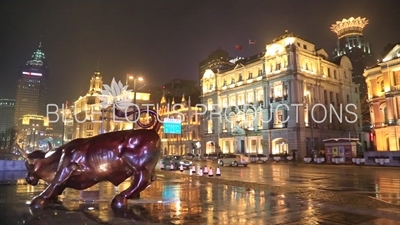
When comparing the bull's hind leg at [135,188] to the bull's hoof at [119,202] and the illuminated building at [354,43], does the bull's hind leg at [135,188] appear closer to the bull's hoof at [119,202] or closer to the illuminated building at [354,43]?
the bull's hoof at [119,202]

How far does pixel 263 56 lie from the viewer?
59.1 m

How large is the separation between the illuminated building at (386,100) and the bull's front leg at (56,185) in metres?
43.6

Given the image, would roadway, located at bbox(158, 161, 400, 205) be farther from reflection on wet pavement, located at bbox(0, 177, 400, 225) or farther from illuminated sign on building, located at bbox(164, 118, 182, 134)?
illuminated sign on building, located at bbox(164, 118, 182, 134)

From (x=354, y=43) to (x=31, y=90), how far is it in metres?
163

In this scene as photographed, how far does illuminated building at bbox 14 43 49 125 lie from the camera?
16090 cm

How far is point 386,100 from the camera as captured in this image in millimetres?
42656

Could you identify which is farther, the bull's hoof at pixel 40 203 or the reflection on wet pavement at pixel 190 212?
the bull's hoof at pixel 40 203

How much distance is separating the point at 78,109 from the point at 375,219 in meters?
132

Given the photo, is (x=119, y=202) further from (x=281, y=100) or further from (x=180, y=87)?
(x=180, y=87)

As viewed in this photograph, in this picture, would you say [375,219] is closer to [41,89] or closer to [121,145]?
[121,145]

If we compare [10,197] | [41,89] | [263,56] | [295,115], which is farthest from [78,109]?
[10,197]

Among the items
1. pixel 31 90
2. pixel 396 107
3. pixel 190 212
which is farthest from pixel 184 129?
pixel 31 90

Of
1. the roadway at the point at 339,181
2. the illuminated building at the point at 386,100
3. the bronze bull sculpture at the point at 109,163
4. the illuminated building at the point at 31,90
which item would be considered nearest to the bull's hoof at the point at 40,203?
the bronze bull sculpture at the point at 109,163

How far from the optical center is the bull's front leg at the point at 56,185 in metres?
8.14
